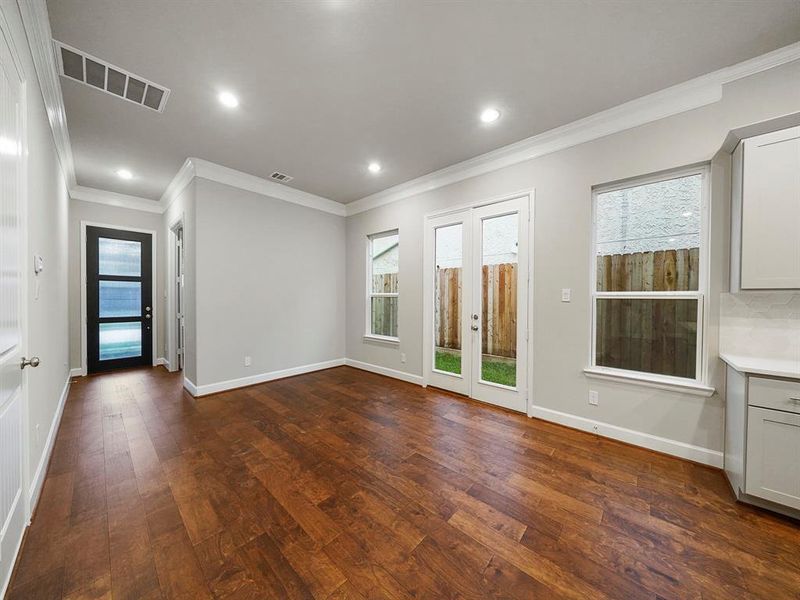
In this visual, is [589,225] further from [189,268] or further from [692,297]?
[189,268]

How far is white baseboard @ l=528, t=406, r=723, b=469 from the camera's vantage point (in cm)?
223

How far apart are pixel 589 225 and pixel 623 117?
2.94 ft

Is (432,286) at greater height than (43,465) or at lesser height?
greater

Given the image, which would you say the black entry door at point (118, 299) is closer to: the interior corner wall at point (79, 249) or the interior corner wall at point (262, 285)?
the interior corner wall at point (79, 249)

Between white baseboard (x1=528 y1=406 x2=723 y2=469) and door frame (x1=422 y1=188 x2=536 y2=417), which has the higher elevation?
door frame (x1=422 y1=188 x2=536 y2=417)

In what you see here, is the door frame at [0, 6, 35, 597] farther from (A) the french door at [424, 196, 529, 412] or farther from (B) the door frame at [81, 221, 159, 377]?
(B) the door frame at [81, 221, 159, 377]

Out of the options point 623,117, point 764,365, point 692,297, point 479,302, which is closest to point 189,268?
point 479,302

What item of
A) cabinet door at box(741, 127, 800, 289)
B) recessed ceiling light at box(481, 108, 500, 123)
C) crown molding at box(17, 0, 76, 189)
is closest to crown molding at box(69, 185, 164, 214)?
crown molding at box(17, 0, 76, 189)

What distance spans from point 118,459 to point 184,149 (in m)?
3.06

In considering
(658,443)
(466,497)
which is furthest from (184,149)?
(658,443)

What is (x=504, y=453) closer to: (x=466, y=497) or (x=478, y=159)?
→ (x=466, y=497)

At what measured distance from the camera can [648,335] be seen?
2594 mm

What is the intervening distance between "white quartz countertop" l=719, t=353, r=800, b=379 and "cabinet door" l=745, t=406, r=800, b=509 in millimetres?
223

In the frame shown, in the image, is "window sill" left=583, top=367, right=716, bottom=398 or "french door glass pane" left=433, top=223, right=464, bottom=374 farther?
"french door glass pane" left=433, top=223, right=464, bottom=374
